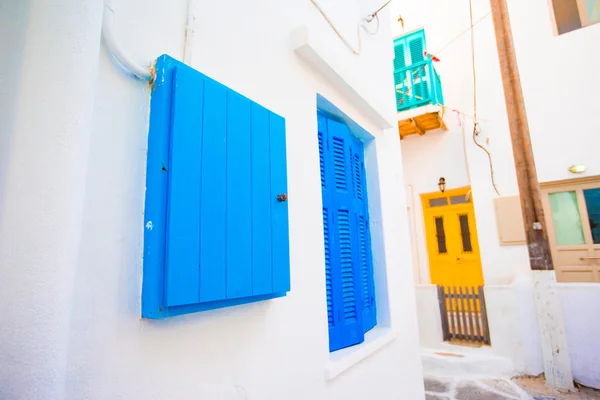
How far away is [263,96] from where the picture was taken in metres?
1.68

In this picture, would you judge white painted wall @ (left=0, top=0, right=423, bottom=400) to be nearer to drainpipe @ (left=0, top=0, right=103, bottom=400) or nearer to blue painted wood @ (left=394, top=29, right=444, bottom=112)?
drainpipe @ (left=0, top=0, right=103, bottom=400)

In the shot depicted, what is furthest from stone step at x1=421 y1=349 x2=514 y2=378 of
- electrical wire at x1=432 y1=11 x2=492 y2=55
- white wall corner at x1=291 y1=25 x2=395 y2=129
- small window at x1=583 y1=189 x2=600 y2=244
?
electrical wire at x1=432 y1=11 x2=492 y2=55

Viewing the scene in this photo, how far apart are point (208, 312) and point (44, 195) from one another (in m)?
0.70

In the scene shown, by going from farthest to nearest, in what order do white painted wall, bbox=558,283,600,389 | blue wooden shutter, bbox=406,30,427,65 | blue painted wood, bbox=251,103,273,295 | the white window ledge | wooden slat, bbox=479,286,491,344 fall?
1. blue wooden shutter, bbox=406,30,427,65
2. wooden slat, bbox=479,286,491,344
3. white painted wall, bbox=558,283,600,389
4. the white window ledge
5. blue painted wood, bbox=251,103,273,295

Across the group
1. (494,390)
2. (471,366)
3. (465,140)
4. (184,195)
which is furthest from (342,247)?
(465,140)

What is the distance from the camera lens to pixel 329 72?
226 cm

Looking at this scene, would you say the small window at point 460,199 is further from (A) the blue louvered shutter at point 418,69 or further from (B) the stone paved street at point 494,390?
(B) the stone paved street at point 494,390

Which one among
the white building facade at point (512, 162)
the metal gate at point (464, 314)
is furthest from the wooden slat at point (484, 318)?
the white building facade at point (512, 162)

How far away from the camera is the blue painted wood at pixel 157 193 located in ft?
3.20

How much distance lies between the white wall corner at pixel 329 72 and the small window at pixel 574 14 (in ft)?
18.9

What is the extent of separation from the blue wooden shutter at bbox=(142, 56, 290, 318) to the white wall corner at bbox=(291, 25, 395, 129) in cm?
82

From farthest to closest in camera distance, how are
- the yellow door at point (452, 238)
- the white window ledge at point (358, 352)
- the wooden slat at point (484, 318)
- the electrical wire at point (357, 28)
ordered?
1. the yellow door at point (452, 238)
2. the wooden slat at point (484, 318)
3. the electrical wire at point (357, 28)
4. the white window ledge at point (358, 352)

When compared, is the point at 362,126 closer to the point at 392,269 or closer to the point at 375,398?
the point at 392,269

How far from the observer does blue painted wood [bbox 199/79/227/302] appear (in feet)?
3.54
